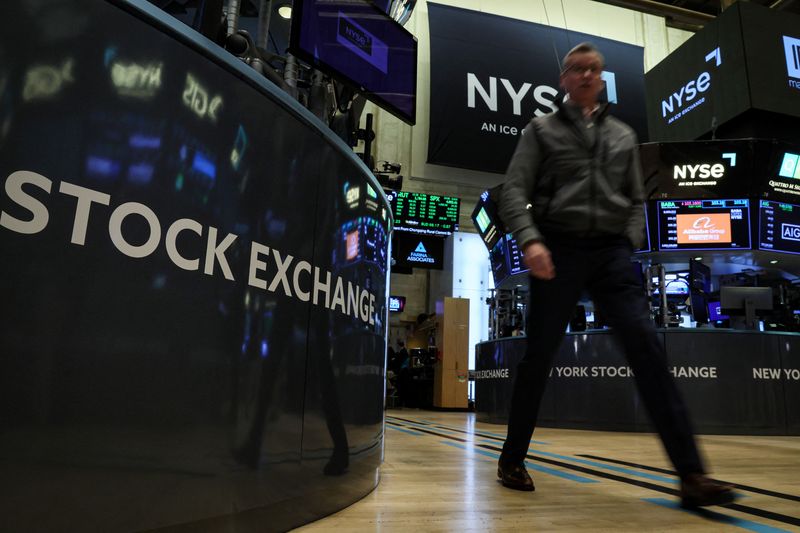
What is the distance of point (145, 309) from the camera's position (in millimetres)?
852

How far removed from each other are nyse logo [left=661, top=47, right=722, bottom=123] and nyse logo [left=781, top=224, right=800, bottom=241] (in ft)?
A: 8.34

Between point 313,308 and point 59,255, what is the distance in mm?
559

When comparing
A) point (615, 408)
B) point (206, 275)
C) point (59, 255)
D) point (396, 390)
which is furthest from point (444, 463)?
point (396, 390)

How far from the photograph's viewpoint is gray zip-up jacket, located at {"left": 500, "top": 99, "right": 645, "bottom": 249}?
5.46 ft

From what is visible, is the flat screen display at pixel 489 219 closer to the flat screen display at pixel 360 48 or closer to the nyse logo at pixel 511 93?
the nyse logo at pixel 511 93

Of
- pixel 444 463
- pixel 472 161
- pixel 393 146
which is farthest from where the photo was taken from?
pixel 393 146

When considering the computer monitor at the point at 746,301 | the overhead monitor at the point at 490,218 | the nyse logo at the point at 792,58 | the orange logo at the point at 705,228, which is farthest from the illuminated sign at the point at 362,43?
the nyse logo at the point at 792,58

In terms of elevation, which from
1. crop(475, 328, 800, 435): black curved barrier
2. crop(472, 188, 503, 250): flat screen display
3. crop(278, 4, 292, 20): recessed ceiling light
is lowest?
crop(475, 328, 800, 435): black curved barrier

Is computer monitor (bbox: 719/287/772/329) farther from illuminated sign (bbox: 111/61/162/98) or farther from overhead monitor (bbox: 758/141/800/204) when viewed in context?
illuminated sign (bbox: 111/61/162/98)

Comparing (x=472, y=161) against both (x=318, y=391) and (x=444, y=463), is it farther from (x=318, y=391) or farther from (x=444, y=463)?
(x=318, y=391)

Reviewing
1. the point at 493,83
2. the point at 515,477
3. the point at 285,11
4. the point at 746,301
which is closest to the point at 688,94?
the point at 493,83

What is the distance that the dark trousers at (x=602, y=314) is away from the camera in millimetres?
1498

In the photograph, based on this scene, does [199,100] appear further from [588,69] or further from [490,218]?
[490,218]

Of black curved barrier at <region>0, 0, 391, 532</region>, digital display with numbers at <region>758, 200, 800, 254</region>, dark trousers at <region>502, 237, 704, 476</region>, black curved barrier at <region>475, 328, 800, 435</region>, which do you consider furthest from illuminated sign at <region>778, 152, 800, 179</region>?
black curved barrier at <region>0, 0, 391, 532</region>
